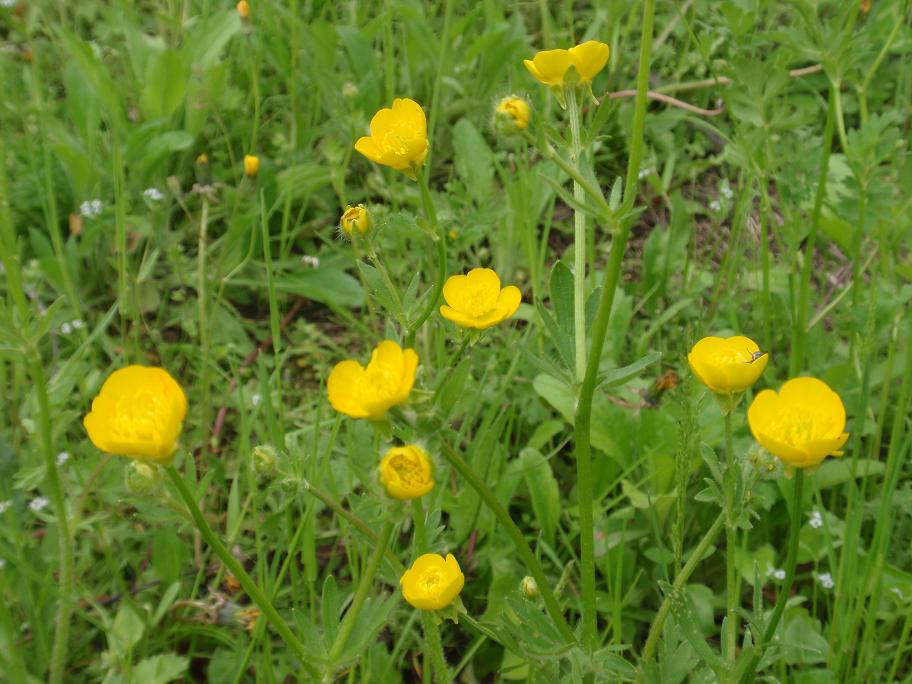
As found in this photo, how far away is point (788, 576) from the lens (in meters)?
1.12

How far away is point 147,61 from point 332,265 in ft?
2.83

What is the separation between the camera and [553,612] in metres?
1.26

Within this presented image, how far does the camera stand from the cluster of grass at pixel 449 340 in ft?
4.52

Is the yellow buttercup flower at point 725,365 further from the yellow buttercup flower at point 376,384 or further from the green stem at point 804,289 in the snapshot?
the green stem at point 804,289

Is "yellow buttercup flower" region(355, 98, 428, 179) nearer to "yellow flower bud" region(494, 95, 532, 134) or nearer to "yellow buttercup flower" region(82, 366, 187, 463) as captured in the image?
"yellow flower bud" region(494, 95, 532, 134)

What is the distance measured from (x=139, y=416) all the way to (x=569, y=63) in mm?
692

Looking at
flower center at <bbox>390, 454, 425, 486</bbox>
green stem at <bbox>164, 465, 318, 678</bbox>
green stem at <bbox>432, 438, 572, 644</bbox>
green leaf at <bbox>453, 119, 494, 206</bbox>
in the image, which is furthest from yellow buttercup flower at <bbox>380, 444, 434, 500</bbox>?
green leaf at <bbox>453, 119, 494, 206</bbox>

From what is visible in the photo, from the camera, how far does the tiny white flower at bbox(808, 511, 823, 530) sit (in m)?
1.78

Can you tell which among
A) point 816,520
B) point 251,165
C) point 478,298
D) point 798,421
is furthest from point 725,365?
point 251,165

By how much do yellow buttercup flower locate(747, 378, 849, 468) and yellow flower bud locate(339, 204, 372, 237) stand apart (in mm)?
582

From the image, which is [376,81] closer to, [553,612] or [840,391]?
[840,391]

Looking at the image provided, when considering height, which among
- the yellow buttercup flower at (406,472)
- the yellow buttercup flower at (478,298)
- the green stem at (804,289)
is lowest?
the green stem at (804,289)

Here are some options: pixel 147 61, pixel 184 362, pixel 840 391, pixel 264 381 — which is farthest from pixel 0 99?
pixel 840 391

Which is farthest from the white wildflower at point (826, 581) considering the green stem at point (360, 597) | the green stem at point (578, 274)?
the green stem at point (360, 597)
